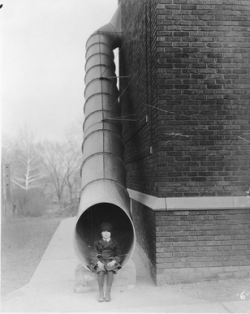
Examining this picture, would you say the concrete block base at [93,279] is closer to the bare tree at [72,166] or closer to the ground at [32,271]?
the ground at [32,271]

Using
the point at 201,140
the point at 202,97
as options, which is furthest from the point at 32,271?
the point at 202,97

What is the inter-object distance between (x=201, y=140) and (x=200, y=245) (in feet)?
5.36

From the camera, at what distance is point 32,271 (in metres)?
7.26

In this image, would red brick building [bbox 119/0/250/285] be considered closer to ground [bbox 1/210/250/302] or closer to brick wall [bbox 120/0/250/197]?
brick wall [bbox 120/0/250/197]

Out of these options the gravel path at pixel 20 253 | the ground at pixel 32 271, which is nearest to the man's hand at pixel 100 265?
the ground at pixel 32 271

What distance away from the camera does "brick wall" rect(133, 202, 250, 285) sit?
5605 mm

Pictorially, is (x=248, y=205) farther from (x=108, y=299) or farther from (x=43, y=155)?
(x=43, y=155)

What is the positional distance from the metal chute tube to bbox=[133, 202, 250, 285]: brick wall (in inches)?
20.7

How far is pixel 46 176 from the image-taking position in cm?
3053

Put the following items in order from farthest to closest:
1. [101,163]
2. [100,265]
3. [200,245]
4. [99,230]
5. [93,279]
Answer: [99,230]
[101,163]
[200,245]
[93,279]
[100,265]

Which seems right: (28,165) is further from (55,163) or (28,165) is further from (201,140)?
(201,140)

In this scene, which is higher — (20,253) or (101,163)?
(101,163)

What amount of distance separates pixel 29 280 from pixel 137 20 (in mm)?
5615

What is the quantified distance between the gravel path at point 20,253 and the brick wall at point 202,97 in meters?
3.16
